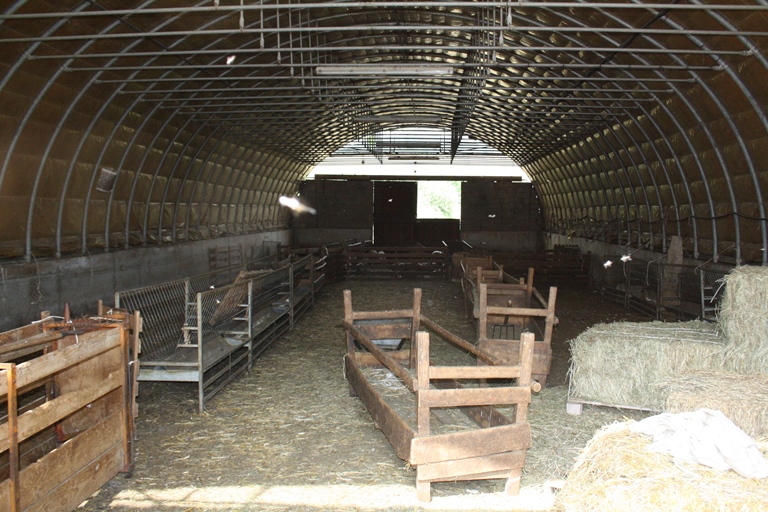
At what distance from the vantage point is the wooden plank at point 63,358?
4.48 metres

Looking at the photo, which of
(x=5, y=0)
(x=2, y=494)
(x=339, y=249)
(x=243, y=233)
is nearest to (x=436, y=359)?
(x=2, y=494)

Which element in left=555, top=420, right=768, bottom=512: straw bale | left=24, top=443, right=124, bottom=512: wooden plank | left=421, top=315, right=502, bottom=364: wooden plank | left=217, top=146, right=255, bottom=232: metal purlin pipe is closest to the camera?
left=555, top=420, right=768, bottom=512: straw bale

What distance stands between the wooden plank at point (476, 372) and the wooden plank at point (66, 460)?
3070 mm

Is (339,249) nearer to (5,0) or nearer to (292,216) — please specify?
(292,216)

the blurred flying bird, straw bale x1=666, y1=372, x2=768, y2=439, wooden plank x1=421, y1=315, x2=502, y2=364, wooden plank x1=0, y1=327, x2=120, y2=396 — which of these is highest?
the blurred flying bird

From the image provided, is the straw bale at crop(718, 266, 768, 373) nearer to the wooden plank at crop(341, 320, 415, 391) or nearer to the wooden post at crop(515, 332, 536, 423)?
the wooden post at crop(515, 332, 536, 423)

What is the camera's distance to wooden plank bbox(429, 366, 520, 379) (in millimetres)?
5402

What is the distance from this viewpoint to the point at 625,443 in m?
4.30

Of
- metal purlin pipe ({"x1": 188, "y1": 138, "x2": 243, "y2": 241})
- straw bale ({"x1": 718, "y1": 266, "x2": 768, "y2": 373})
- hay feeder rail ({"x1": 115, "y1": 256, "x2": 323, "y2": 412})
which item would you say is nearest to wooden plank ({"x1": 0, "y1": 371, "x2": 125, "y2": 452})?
hay feeder rail ({"x1": 115, "y1": 256, "x2": 323, "y2": 412})

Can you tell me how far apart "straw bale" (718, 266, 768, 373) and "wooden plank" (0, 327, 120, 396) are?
6960 mm

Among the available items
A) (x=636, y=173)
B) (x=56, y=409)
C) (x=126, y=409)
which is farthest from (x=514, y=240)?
(x=56, y=409)

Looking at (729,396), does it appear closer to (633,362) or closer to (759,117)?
(633,362)

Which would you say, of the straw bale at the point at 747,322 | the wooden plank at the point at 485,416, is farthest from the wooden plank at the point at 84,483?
the straw bale at the point at 747,322

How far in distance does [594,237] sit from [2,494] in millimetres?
22762
